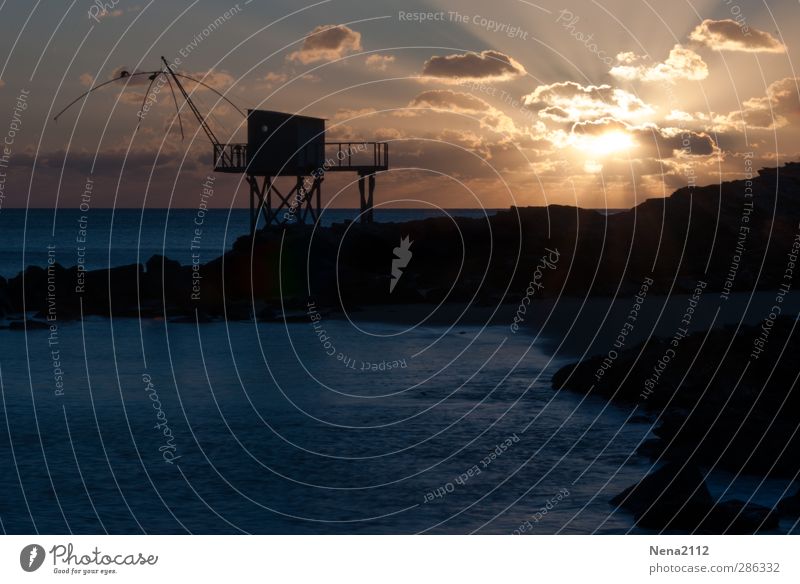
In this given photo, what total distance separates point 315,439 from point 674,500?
9.39m

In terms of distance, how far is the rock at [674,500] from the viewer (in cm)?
1653

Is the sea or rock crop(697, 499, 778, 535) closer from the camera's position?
rock crop(697, 499, 778, 535)

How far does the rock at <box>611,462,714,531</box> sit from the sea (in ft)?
1.84

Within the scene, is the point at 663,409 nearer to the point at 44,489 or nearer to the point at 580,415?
the point at 580,415

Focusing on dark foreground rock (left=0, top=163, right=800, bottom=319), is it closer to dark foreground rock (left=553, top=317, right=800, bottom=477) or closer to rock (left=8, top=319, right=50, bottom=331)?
rock (left=8, top=319, right=50, bottom=331)

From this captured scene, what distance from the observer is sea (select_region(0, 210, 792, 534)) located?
18.8m

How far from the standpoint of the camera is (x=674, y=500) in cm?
1673

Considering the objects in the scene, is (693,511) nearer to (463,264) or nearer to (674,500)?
(674,500)

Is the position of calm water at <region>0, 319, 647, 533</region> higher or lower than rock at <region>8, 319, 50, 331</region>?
higher

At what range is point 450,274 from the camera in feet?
179

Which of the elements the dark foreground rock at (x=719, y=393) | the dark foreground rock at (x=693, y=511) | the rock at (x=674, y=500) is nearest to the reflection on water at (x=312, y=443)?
the rock at (x=674, y=500)

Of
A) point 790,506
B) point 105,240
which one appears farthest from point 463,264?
point 105,240

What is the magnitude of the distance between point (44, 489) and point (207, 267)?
3477 centimetres

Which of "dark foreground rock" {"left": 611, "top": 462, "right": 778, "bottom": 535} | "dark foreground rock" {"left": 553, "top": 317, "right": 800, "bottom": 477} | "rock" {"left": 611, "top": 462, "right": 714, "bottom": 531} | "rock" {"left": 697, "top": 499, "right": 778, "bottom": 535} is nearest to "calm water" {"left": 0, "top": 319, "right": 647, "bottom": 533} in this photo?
"rock" {"left": 611, "top": 462, "right": 714, "bottom": 531}
